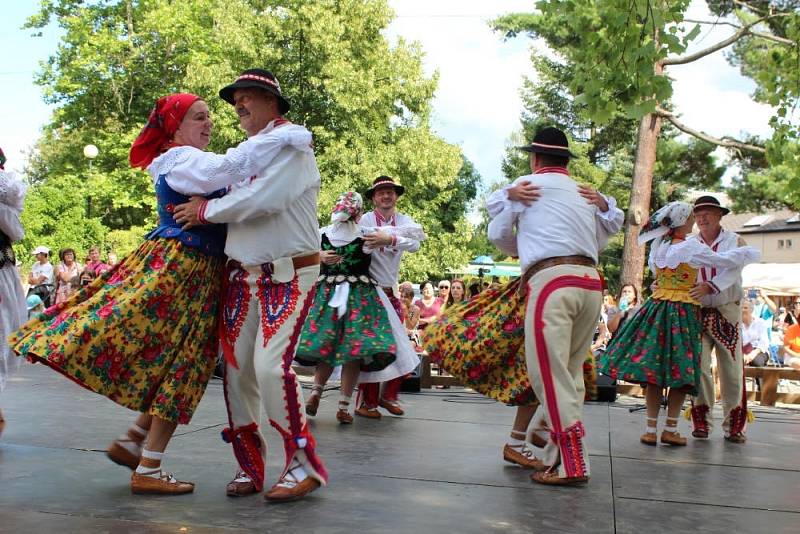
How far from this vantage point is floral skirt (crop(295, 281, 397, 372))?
666 cm

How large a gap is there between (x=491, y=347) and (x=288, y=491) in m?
1.73

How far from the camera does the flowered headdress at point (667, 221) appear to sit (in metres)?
6.37

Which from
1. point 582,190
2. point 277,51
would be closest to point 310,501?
point 582,190

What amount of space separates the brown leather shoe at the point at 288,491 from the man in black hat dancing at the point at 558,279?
1308 millimetres

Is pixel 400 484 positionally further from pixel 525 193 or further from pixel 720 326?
pixel 720 326

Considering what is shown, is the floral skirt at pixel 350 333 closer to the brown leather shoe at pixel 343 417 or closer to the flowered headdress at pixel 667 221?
the brown leather shoe at pixel 343 417

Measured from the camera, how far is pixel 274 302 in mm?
3873

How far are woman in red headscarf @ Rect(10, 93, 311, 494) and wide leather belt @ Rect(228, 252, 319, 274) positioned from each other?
0.34 feet

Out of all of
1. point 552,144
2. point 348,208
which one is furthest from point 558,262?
point 348,208

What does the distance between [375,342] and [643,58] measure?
2702mm

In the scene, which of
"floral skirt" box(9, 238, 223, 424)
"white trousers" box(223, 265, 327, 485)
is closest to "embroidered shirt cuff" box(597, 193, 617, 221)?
"white trousers" box(223, 265, 327, 485)

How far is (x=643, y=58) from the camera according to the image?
5484mm

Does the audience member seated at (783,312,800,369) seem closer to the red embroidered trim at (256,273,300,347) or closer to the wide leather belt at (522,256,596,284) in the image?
the wide leather belt at (522,256,596,284)

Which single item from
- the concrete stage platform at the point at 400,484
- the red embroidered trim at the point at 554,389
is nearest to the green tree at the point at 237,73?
the concrete stage platform at the point at 400,484
